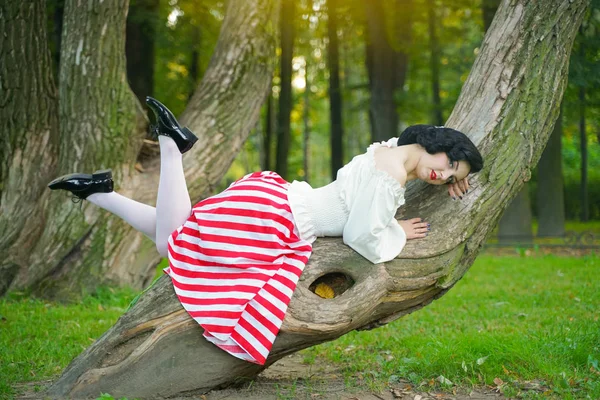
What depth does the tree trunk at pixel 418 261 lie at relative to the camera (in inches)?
159

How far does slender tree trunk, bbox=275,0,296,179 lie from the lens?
663 inches

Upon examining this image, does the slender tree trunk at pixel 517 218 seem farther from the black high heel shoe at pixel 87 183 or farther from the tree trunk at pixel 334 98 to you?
the black high heel shoe at pixel 87 183

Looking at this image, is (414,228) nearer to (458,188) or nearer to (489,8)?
(458,188)

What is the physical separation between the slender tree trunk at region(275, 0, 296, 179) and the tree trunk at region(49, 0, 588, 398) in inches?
467

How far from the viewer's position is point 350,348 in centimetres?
593

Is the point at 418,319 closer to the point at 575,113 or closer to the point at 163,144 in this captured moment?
the point at 163,144

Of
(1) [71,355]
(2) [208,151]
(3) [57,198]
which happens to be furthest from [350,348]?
(3) [57,198]

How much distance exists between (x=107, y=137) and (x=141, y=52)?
5.58 m

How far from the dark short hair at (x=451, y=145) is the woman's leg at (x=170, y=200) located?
1.65m

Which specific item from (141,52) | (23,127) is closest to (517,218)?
(141,52)

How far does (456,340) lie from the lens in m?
5.44

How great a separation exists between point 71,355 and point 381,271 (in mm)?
2841

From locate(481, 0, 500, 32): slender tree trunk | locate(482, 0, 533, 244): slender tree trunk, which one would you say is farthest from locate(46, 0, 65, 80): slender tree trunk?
locate(482, 0, 533, 244): slender tree trunk

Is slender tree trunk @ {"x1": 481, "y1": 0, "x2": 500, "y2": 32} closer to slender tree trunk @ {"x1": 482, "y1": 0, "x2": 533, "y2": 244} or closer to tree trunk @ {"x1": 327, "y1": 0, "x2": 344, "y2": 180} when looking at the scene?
slender tree trunk @ {"x1": 482, "y1": 0, "x2": 533, "y2": 244}
